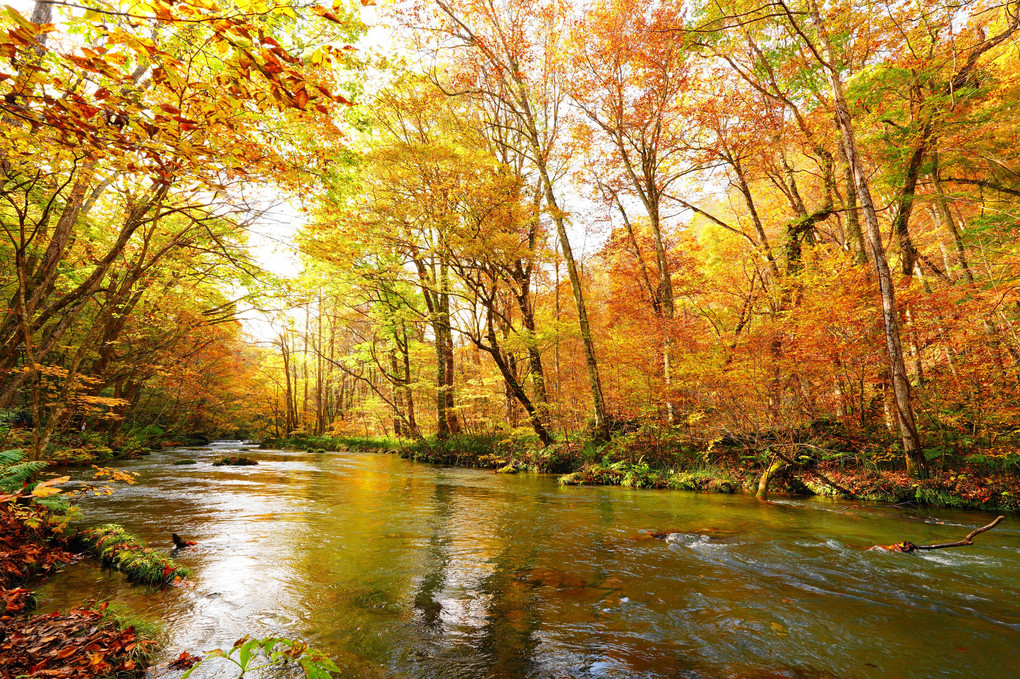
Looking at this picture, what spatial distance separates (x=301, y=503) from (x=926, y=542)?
969cm

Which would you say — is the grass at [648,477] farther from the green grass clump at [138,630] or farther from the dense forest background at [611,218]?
the green grass clump at [138,630]

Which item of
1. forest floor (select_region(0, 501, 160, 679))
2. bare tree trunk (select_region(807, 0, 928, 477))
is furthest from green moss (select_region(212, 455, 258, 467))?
bare tree trunk (select_region(807, 0, 928, 477))

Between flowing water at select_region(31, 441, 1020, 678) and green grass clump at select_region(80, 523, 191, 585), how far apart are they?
13 cm

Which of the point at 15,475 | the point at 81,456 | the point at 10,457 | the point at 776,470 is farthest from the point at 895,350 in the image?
the point at 81,456

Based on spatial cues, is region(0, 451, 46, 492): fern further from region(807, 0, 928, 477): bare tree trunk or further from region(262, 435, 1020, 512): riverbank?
region(807, 0, 928, 477): bare tree trunk

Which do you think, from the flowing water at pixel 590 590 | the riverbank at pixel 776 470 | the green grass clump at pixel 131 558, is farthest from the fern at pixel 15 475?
the riverbank at pixel 776 470

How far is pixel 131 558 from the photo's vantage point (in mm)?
3982

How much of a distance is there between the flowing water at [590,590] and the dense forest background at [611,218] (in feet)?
9.13

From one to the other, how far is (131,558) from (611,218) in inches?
682

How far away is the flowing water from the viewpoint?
2816mm

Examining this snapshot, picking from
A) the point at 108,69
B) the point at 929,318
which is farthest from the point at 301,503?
the point at 929,318

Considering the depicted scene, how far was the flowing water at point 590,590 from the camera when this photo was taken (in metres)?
2.82

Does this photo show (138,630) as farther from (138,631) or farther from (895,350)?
(895,350)

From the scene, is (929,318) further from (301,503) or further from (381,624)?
(301,503)
